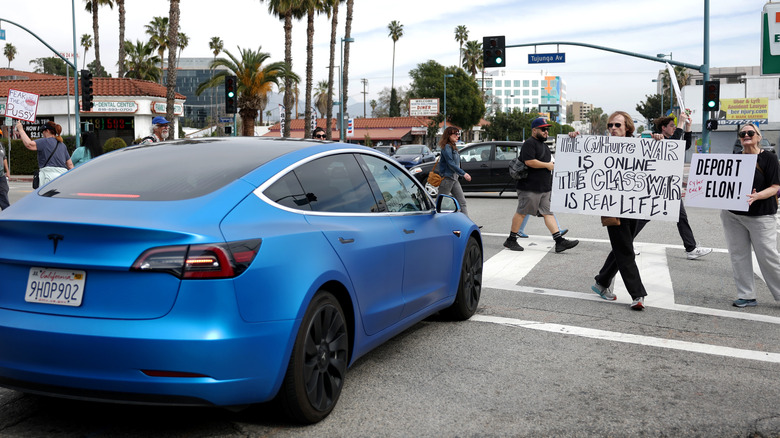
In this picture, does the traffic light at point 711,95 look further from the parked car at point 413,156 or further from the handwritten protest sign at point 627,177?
the handwritten protest sign at point 627,177

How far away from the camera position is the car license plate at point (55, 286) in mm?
3248

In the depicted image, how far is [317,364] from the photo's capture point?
3.79 m

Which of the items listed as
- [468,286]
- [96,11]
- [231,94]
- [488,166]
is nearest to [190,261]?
[468,286]

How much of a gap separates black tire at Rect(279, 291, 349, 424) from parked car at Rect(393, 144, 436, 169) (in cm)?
2510

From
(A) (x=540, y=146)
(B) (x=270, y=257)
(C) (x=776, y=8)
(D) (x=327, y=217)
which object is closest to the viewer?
(B) (x=270, y=257)

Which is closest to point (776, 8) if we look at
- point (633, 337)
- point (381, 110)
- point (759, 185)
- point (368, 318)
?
point (759, 185)

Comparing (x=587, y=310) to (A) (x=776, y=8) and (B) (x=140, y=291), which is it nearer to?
(B) (x=140, y=291)

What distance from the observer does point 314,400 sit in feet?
12.3

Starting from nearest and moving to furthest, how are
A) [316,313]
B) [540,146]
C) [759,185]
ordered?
[316,313] < [759,185] < [540,146]

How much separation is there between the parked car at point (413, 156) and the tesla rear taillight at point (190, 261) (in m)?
25.8

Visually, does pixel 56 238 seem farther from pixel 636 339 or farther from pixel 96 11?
pixel 96 11

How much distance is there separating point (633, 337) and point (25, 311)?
440cm

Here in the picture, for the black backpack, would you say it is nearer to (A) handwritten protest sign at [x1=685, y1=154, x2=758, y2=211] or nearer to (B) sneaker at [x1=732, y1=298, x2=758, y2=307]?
(A) handwritten protest sign at [x1=685, y1=154, x2=758, y2=211]

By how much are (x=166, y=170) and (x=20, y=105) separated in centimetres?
1578
